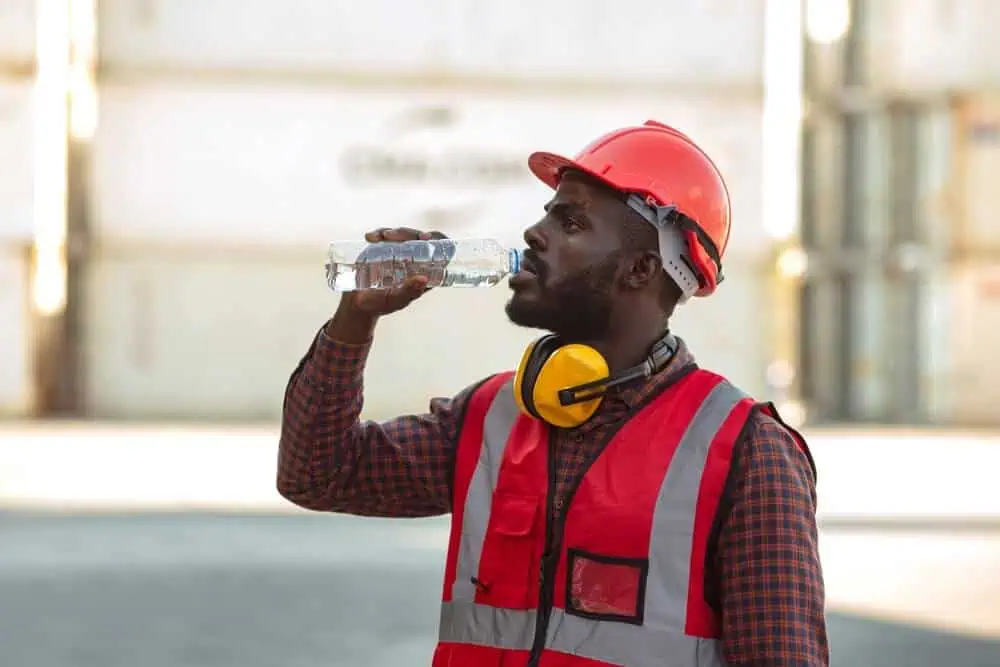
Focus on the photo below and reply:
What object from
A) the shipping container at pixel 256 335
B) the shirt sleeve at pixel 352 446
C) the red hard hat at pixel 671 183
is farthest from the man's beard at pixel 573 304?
the shipping container at pixel 256 335

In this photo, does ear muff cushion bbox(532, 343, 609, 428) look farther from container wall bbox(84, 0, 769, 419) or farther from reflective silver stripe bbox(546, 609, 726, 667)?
container wall bbox(84, 0, 769, 419)

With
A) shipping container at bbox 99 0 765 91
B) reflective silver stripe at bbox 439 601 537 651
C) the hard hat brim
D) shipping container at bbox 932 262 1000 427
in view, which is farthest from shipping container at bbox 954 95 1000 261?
reflective silver stripe at bbox 439 601 537 651

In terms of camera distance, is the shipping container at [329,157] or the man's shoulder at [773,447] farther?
the shipping container at [329,157]

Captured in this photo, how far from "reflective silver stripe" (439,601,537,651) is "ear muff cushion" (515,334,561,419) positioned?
264mm

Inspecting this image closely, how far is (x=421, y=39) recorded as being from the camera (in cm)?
1533

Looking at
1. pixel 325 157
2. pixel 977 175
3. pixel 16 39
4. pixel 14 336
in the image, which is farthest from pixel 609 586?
pixel 977 175

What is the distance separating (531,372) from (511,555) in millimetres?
243

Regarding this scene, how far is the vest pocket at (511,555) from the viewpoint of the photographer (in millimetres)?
2262

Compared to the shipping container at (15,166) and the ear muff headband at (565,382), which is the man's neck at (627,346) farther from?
the shipping container at (15,166)

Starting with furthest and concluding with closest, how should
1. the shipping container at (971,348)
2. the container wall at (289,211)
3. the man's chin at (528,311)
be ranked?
the shipping container at (971,348) → the container wall at (289,211) → the man's chin at (528,311)

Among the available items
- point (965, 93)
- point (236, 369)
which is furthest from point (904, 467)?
point (236, 369)

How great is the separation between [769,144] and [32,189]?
651 centimetres

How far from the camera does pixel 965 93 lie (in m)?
16.2

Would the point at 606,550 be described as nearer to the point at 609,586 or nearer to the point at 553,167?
the point at 609,586
